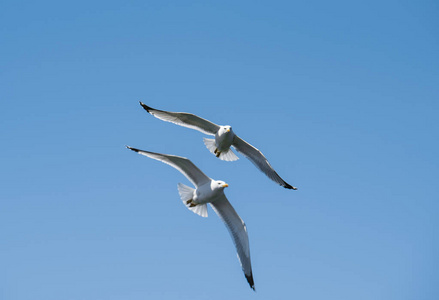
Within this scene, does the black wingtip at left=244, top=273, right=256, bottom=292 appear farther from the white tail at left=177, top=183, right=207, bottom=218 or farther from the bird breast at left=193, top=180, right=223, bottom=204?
the bird breast at left=193, top=180, right=223, bottom=204

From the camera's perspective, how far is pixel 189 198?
13570 mm

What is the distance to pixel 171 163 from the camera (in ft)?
42.9

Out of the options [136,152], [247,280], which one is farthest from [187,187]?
[247,280]

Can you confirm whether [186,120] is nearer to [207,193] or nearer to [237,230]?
[207,193]

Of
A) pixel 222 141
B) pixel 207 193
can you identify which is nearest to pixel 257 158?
pixel 222 141

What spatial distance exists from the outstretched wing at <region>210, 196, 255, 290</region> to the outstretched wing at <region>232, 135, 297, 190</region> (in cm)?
190

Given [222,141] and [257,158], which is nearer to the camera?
[222,141]

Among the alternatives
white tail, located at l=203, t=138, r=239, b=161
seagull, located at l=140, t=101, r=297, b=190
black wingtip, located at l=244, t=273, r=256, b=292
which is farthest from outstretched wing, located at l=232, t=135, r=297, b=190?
black wingtip, located at l=244, t=273, r=256, b=292

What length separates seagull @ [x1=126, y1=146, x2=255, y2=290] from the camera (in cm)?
1304

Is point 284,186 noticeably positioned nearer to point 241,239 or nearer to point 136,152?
point 241,239

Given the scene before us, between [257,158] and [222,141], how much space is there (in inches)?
48.5

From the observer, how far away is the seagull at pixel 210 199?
13.0 meters

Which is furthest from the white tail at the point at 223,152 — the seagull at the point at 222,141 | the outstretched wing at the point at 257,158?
the outstretched wing at the point at 257,158

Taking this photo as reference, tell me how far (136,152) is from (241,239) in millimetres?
3114
